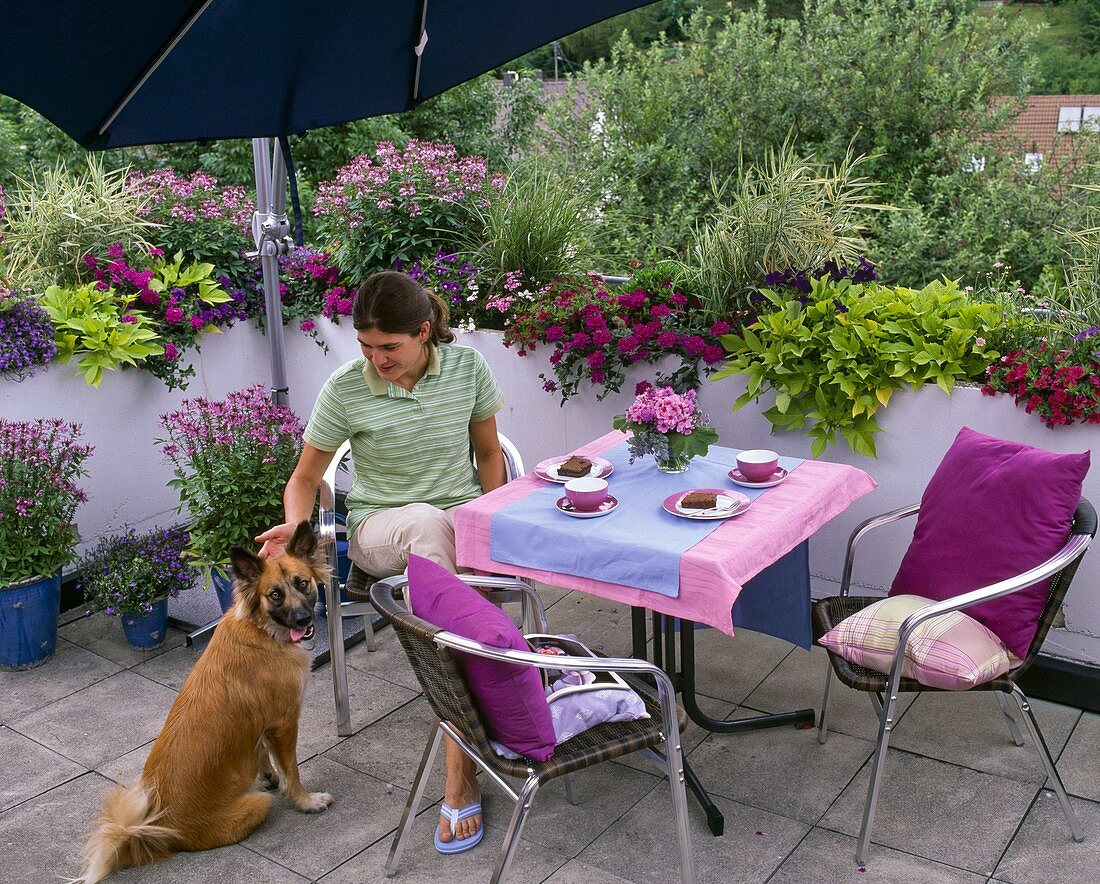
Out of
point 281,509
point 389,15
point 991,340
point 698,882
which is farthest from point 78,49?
point 991,340

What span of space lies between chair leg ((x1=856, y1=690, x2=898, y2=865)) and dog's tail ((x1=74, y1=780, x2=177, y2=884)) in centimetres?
174

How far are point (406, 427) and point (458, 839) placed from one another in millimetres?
1182

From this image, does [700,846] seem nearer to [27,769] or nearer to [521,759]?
[521,759]

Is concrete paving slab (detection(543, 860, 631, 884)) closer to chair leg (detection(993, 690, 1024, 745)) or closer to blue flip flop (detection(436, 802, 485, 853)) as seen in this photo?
blue flip flop (detection(436, 802, 485, 853))

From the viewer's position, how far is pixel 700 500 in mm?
2693

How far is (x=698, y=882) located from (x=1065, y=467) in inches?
54.8

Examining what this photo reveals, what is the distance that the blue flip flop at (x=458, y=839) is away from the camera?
2.71 meters

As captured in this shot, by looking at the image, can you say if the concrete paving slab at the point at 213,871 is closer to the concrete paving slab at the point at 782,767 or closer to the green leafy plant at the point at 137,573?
the concrete paving slab at the point at 782,767

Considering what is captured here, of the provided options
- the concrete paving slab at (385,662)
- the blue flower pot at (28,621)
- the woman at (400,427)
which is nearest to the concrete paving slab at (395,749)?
the concrete paving slab at (385,662)

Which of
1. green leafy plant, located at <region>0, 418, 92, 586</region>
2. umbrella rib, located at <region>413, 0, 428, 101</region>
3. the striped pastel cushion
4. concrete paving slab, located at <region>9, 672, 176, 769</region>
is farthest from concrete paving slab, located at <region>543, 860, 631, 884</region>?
green leafy plant, located at <region>0, 418, 92, 586</region>

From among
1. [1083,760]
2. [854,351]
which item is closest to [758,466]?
[854,351]

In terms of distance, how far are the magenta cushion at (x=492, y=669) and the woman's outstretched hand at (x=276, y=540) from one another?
57 centimetres

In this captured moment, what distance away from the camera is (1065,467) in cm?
260

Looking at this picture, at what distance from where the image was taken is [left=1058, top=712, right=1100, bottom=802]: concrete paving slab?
111 inches
